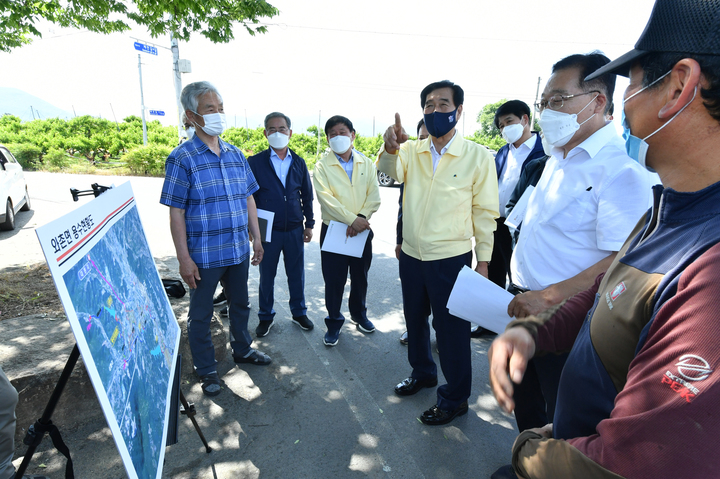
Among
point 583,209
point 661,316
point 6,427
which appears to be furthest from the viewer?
point 583,209

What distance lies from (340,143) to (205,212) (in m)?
1.51

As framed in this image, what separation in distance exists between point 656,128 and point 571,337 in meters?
0.68

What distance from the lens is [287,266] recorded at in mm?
3969

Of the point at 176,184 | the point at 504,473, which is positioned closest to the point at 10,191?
the point at 176,184

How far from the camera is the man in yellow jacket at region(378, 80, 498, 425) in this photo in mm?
2434

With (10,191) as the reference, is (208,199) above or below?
above

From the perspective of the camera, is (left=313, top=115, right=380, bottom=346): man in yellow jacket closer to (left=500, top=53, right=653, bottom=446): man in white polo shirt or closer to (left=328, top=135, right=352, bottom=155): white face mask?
(left=328, top=135, right=352, bottom=155): white face mask

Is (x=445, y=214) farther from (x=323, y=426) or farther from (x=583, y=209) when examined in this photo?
(x=323, y=426)

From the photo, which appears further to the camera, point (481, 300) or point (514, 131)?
point (514, 131)

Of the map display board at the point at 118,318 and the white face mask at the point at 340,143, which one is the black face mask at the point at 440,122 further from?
the map display board at the point at 118,318

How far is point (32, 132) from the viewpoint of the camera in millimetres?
23766

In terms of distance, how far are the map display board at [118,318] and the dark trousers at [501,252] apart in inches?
123

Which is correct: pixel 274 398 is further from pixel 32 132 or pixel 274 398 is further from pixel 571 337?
pixel 32 132

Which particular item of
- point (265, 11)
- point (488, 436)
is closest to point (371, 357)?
point (488, 436)
